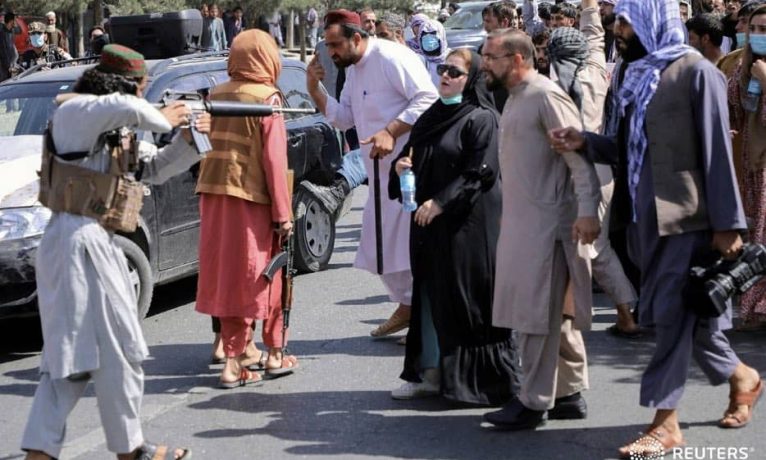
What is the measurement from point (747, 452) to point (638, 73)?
1.80 metres

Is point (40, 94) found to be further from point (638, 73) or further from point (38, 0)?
point (38, 0)

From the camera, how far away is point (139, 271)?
330 inches

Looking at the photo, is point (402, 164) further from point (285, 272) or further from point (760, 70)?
point (760, 70)

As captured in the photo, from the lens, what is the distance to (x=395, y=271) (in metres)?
8.02

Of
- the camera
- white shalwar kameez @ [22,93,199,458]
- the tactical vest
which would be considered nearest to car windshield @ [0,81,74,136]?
the tactical vest

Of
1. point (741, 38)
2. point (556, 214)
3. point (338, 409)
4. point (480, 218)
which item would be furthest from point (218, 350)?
point (741, 38)

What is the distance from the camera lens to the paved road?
239 inches

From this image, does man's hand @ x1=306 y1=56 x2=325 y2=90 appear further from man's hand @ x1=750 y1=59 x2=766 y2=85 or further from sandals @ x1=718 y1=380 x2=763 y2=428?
sandals @ x1=718 y1=380 x2=763 y2=428

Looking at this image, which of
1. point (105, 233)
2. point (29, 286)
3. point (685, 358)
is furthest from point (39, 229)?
point (685, 358)

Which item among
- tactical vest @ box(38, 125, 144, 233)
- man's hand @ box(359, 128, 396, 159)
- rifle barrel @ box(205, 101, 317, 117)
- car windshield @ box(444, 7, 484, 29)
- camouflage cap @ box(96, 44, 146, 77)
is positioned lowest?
car windshield @ box(444, 7, 484, 29)

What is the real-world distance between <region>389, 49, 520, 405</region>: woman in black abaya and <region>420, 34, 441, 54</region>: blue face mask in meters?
3.79

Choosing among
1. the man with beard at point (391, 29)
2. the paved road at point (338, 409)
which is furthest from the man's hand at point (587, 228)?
the man with beard at point (391, 29)

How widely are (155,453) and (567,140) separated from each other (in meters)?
2.33

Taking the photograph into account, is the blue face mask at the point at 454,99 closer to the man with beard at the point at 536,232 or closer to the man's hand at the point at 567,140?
the man with beard at the point at 536,232
